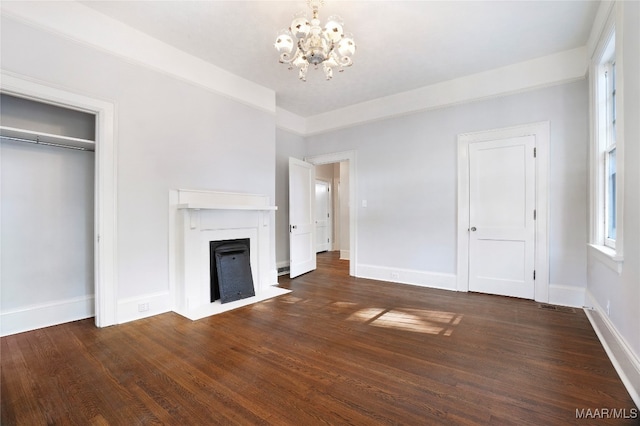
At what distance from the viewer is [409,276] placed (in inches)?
181

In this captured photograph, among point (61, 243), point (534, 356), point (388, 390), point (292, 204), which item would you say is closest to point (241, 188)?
point (292, 204)

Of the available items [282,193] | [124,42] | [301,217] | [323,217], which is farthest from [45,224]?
[323,217]

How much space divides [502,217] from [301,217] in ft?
10.4

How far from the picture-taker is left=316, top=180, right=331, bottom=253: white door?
8.45 m

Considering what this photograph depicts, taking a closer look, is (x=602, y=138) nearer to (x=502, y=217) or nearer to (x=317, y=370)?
(x=502, y=217)

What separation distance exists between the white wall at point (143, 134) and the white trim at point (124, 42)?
2.6 inches

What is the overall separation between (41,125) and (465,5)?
14.1 ft

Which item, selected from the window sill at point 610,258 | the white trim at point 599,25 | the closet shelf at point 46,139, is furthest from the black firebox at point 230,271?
the white trim at point 599,25

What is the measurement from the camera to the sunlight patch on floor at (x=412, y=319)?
2852mm

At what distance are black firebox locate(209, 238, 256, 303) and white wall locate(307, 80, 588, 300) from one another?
2093 mm

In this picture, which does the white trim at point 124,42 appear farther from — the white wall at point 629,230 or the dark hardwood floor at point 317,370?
the white wall at point 629,230

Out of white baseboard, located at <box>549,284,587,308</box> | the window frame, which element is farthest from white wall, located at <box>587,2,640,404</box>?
white baseboard, located at <box>549,284,587,308</box>

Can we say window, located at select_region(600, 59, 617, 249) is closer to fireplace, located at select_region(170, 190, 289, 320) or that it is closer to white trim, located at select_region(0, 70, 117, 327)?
fireplace, located at select_region(170, 190, 289, 320)

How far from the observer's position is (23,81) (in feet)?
8.05
